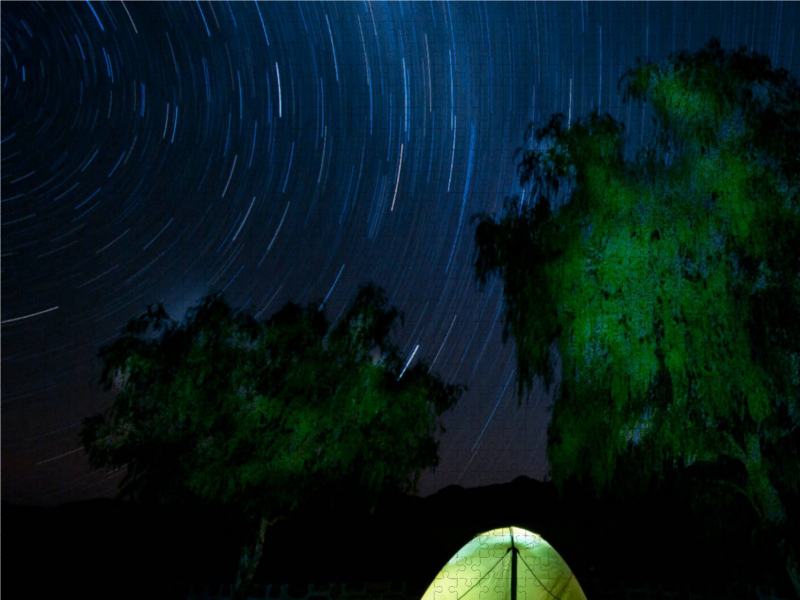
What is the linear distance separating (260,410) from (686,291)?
9.46 meters

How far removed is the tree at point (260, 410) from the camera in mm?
14547

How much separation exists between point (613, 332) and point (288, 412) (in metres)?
8.01

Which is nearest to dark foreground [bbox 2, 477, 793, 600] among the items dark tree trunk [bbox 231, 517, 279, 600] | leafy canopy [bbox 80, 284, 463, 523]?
dark tree trunk [bbox 231, 517, 279, 600]

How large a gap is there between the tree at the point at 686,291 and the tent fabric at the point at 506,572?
136 centimetres

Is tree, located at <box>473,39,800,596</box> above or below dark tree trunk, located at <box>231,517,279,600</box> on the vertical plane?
above

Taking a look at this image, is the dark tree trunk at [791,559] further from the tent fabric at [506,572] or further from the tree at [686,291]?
the tent fabric at [506,572]

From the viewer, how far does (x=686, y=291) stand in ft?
32.9

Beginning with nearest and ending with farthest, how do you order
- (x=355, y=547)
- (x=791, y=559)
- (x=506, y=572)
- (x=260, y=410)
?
(x=791, y=559) < (x=506, y=572) < (x=260, y=410) < (x=355, y=547)

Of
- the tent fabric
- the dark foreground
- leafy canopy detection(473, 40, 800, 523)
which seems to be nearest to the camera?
leafy canopy detection(473, 40, 800, 523)

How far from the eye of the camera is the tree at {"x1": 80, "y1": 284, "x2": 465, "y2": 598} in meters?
14.5

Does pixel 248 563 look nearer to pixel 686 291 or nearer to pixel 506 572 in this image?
pixel 506 572

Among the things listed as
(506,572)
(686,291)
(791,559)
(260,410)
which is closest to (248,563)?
(260,410)

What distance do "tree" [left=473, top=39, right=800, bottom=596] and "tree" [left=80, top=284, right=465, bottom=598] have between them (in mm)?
5220

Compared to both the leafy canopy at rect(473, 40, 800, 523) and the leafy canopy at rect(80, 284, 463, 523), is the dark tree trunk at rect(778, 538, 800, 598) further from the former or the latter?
the leafy canopy at rect(80, 284, 463, 523)
